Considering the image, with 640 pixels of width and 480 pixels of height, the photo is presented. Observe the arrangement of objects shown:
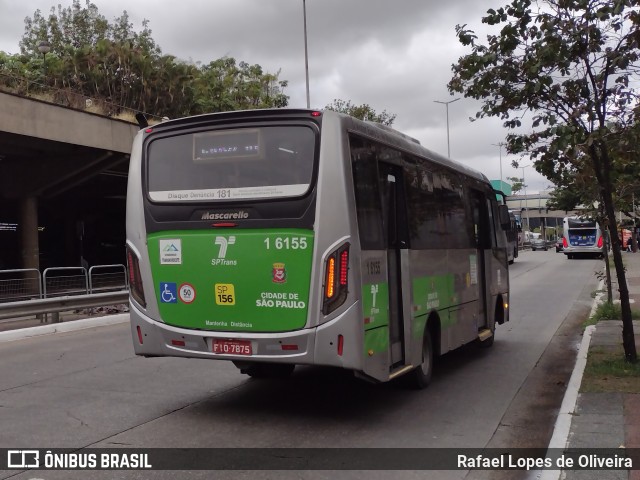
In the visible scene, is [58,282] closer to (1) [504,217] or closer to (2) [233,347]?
(1) [504,217]

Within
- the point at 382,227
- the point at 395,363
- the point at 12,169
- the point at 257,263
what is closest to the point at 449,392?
the point at 395,363

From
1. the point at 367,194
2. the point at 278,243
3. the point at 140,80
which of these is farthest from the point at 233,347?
the point at 140,80

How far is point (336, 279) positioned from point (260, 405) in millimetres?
2065

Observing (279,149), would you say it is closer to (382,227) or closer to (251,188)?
(251,188)

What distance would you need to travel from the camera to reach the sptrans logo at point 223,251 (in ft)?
21.1

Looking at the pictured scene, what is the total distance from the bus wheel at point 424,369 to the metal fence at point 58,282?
10.7m

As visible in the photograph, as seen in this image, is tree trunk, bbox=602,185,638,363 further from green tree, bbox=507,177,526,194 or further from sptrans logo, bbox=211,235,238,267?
green tree, bbox=507,177,526,194

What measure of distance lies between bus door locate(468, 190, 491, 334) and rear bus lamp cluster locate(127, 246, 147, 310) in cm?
506

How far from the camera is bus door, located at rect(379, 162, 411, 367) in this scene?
6.96 metres

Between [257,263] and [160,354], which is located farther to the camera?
[160,354]

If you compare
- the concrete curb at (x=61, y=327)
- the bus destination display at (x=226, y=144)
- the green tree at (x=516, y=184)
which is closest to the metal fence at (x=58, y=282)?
the concrete curb at (x=61, y=327)

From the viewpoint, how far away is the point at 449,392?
8.09 metres

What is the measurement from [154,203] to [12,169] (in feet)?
72.8

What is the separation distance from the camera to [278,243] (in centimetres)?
622
